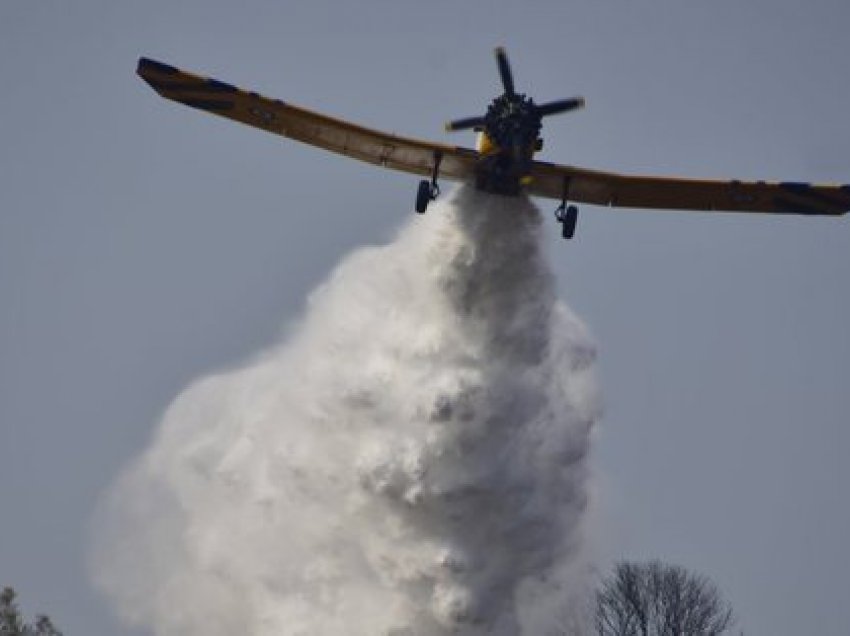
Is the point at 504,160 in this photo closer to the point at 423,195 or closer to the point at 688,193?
the point at 423,195

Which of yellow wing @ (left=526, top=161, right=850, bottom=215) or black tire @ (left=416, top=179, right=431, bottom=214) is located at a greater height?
yellow wing @ (left=526, top=161, right=850, bottom=215)

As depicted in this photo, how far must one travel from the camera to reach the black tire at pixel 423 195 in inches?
1795

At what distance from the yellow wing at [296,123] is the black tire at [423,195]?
50.5 inches

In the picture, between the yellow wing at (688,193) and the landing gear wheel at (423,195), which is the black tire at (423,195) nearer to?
the landing gear wheel at (423,195)

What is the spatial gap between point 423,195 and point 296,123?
4268mm

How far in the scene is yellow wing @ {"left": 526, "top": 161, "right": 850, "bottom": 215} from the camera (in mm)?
47844

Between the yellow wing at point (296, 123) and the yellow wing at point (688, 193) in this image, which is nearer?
the yellow wing at point (296, 123)

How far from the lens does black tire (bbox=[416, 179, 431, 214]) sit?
45.6m

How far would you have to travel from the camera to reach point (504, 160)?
4491 centimetres

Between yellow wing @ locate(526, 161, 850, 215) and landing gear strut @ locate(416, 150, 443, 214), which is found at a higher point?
yellow wing @ locate(526, 161, 850, 215)

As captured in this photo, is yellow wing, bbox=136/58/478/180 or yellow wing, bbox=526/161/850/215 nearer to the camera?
yellow wing, bbox=136/58/478/180

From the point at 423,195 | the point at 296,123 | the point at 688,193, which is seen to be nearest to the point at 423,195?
the point at 423,195

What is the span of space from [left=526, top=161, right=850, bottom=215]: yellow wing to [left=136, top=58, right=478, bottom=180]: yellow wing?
246 centimetres

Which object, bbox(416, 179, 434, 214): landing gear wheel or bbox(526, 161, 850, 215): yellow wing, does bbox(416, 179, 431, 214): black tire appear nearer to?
bbox(416, 179, 434, 214): landing gear wheel
